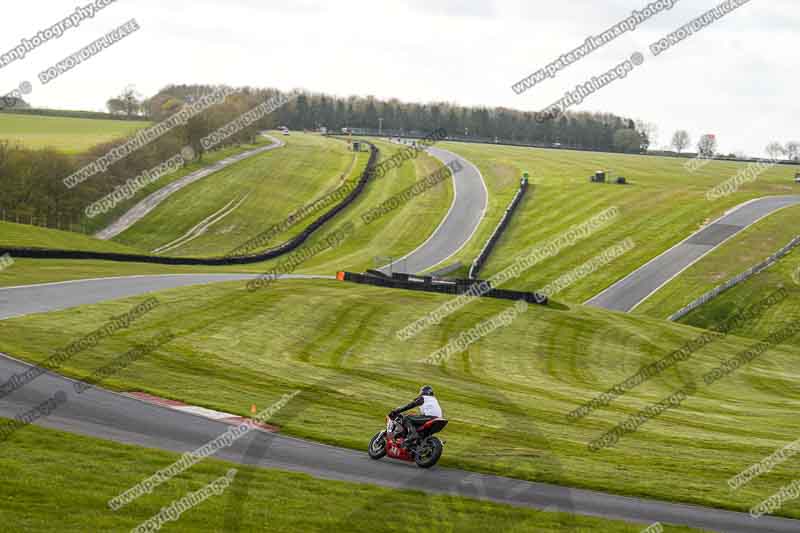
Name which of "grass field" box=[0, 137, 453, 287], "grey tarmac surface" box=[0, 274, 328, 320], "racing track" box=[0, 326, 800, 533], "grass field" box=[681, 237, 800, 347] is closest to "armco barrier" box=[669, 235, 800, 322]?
"grass field" box=[681, 237, 800, 347]

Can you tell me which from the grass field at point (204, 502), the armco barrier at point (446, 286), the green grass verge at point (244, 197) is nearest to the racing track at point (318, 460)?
the grass field at point (204, 502)

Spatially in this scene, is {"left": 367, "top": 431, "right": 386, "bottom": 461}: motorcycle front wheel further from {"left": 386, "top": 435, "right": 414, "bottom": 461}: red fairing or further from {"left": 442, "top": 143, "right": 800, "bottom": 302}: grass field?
{"left": 442, "top": 143, "right": 800, "bottom": 302}: grass field

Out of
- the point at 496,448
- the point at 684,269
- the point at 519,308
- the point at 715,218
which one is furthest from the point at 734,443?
the point at 715,218

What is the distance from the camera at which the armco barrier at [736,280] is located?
5931 cm

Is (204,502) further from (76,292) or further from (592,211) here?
(592,211)

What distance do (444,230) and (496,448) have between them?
2709 inches

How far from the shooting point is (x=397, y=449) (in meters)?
18.7

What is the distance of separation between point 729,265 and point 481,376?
139ft

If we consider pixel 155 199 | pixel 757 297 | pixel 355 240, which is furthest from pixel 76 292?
pixel 155 199

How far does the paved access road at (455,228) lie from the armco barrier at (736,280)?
75.8ft

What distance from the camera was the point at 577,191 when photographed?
9862 centimetres

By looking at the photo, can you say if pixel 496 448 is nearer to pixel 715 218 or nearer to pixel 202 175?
pixel 715 218

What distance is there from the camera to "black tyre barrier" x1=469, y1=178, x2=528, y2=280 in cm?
7282

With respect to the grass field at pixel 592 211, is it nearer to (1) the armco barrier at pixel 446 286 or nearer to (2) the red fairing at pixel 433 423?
(1) the armco barrier at pixel 446 286
